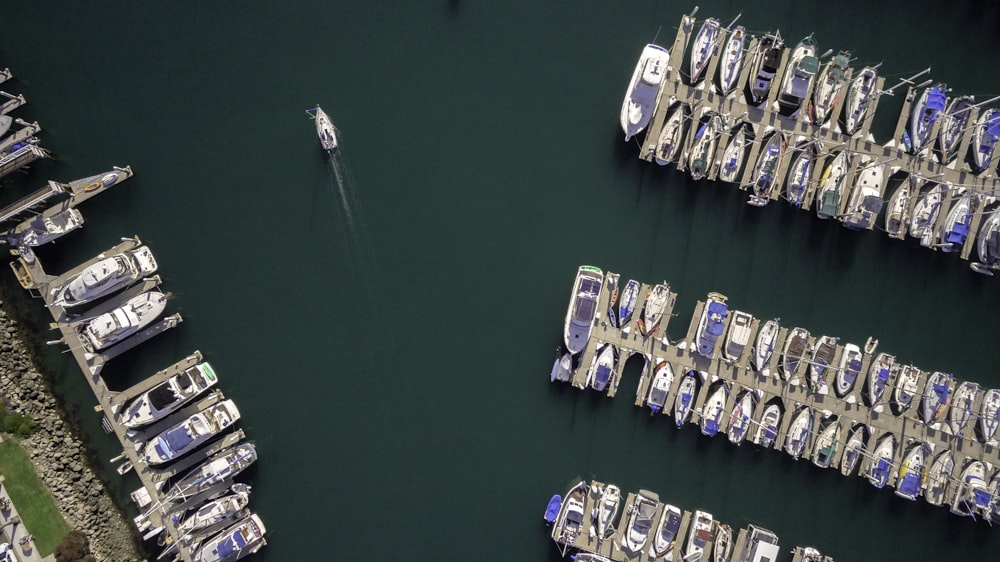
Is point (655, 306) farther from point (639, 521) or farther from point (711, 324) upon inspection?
point (639, 521)

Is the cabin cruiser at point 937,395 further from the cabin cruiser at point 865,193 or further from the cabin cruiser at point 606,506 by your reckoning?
the cabin cruiser at point 606,506

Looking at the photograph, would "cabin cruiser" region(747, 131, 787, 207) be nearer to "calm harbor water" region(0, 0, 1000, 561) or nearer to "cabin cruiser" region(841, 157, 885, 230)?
"calm harbor water" region(0, 0, 1000, 561)

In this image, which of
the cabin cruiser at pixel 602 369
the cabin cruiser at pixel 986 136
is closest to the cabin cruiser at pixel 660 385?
the cabin cruiser at pixel 602 369

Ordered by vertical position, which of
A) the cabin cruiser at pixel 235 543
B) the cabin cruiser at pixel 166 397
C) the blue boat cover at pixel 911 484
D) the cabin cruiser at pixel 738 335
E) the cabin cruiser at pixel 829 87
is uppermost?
the cabin cruiser at pixel 829 87

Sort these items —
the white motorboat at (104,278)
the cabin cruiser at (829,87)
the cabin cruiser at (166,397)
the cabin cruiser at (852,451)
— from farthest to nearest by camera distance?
the cabin cruiser at (852,451) → the cabin cruiser at (829,87) → the cabin cruiser at (166,397) → the white motorboat at (104,278)

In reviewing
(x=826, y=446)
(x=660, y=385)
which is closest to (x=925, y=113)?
(x=826, y=446)

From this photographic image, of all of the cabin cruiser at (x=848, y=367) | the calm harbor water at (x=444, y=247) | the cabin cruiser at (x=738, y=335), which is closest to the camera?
the cabin cruiser at (x=738, y=335)

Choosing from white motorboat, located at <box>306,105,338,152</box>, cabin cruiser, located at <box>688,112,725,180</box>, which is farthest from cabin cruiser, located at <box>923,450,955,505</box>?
white motorboat, located at <box>306,105,338,152</box>

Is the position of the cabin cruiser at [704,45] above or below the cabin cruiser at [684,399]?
above
